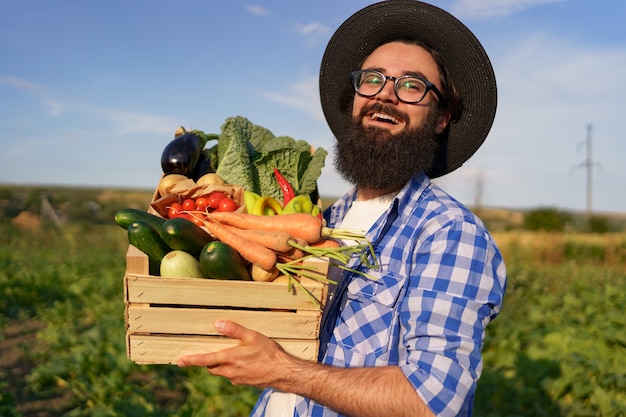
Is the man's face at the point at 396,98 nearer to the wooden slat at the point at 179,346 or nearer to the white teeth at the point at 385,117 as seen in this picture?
the white teeth at the point at 385,117

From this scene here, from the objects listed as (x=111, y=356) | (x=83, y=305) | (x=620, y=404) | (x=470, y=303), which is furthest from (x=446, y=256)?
(x=83, y=305)

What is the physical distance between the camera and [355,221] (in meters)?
A: 2.91

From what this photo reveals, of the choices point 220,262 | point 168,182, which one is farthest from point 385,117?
point 220,262

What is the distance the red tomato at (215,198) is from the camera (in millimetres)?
2670

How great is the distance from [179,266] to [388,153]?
1.24 m

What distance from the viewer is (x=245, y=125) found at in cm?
336

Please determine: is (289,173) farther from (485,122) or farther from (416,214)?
(485,122)

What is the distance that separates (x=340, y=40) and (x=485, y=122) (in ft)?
3.35

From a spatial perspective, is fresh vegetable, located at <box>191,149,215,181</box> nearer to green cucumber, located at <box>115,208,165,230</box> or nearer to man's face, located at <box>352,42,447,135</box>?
green cucumber, located at <box>115,208,165,230</box>

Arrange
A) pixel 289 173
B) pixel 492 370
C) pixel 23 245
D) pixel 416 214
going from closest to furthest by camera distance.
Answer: pixel 416 214 < pixel 289 173 < pixel 492 370 < pixel 23 245

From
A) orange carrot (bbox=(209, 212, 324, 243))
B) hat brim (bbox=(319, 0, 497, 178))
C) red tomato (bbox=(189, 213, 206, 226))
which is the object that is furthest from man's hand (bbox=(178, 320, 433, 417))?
hat brim (bbox=(319, 0, 497, 178))

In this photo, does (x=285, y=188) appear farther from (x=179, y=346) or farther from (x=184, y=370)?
(x=184, y=370)

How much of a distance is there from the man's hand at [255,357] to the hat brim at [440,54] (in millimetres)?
1513

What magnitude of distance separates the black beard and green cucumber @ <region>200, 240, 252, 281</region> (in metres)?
0.99
